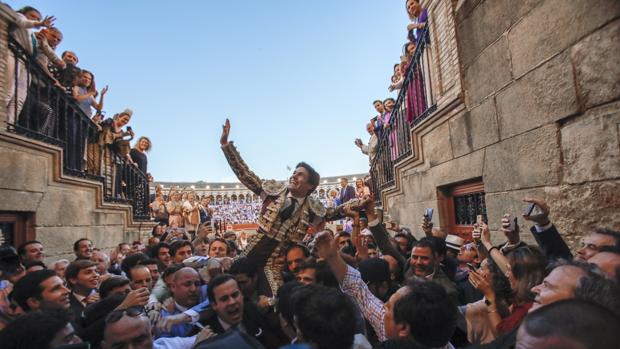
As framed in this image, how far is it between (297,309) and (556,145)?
3.11 metres

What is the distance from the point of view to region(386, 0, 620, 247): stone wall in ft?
10.0

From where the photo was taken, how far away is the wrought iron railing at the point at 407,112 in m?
6.79

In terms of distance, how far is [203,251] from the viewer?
597cm

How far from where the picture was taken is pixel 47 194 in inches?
253

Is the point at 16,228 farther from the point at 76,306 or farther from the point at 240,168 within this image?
the point at 240,168

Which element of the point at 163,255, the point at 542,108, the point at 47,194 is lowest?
the point at 163,255

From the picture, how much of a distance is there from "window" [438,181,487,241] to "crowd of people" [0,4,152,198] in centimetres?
688

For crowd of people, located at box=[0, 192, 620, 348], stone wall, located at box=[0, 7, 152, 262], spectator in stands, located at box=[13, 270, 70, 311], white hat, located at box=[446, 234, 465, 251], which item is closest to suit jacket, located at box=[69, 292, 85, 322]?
crowd of people, located at box=[0, 192, 620, 348]

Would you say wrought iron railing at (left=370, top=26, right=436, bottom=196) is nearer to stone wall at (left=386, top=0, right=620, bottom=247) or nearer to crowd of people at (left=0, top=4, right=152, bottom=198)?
stone wall at (left=386, top=0, right=620, bottom=247)

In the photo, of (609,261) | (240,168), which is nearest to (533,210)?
(609,261)

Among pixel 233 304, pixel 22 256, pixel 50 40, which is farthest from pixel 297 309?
pixel 50 40

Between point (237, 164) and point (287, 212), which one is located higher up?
point (237, 164)

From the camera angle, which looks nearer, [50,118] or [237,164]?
Result: [237,164]

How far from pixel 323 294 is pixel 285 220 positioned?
2.16 m
